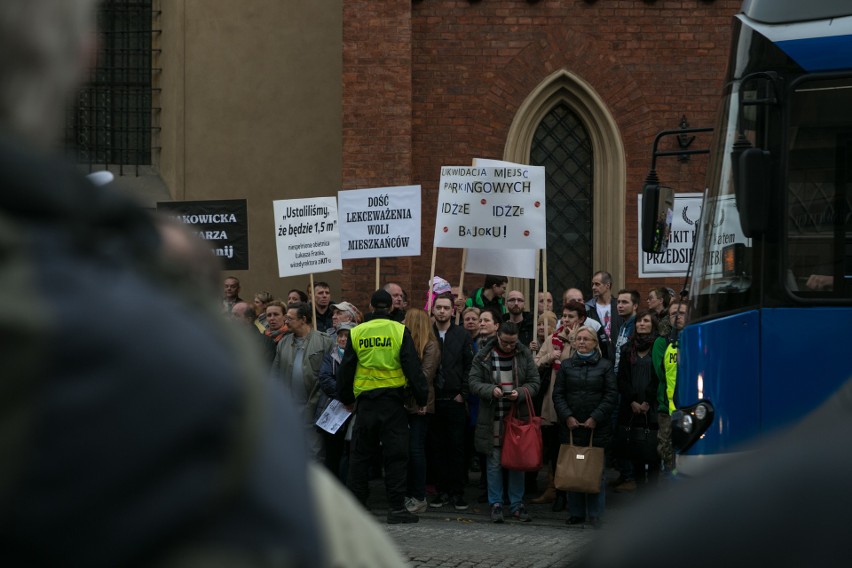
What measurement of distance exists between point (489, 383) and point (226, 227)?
5.60 m

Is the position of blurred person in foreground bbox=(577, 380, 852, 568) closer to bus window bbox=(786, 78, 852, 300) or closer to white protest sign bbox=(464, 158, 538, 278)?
bus window bbox=(786, 78, 852, 300)

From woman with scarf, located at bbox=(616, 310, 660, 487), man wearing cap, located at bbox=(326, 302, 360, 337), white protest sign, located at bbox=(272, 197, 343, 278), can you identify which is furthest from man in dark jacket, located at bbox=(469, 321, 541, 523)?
white protest sign, located at bbox=(272, 197, 343, 278)

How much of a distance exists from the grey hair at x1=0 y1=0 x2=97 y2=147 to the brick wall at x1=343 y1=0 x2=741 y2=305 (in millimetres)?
16786

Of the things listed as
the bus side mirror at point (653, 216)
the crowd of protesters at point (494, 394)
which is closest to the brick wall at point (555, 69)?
the crowd of protesters at point (494, 394)

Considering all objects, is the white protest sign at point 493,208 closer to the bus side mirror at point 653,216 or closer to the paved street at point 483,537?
the paved street at point 483,537

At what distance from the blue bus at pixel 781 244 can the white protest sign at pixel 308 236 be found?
7937 millimetres

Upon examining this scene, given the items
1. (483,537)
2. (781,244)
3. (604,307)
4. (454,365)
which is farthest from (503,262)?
(781,244)

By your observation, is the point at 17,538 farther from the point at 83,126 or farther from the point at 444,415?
the point at 83,126

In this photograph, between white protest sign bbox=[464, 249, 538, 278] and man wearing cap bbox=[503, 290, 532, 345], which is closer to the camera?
man wearing cap bbox=[503, 290, 532, 345]

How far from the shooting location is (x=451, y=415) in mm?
12625

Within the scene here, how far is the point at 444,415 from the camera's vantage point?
12.6 meters

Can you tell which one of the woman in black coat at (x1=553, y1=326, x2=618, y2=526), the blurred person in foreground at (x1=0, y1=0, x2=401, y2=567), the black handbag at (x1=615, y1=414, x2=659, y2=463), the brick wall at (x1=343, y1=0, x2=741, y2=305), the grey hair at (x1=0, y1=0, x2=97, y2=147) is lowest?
the black handbag at (x1=615, y1=414, x2=659, y2=463)

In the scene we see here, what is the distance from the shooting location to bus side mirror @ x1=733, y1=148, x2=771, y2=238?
23.4 ft

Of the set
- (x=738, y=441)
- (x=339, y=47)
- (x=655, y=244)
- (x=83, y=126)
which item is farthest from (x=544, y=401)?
(x=83, y=126)
